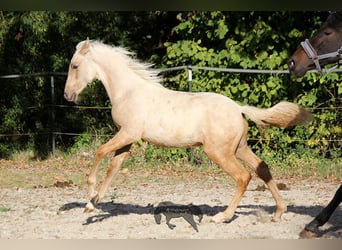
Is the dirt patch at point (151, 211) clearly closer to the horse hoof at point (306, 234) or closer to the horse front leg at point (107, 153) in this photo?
the horse hoof at point (306, 234)

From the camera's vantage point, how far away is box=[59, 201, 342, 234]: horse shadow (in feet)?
16.8

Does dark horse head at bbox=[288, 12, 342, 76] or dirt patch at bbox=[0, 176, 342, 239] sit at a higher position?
dark horse head at bbox=[288, 12, 342, 76]

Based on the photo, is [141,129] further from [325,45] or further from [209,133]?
[325,45]

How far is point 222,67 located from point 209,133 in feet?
17.5

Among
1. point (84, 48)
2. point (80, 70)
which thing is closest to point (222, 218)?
point (80, 70)

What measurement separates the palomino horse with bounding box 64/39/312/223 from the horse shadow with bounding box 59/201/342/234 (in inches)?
11.4

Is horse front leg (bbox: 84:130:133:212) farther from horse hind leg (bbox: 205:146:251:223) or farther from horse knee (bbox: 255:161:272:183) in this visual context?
horse knee (bbox: 255:161:272:183)

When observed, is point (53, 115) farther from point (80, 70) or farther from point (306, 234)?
point (306, 234)

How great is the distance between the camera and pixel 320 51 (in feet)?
14.3

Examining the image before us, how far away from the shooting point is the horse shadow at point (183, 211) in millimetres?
5109

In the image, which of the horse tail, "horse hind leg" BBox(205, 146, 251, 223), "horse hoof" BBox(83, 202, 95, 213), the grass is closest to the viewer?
"horse hind leg" BBox(205, 146, 251, 223)

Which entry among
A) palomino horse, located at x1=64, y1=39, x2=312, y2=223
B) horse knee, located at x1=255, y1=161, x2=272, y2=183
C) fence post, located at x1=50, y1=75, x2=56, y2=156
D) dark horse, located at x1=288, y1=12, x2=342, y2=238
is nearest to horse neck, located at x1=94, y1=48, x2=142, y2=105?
palomino horse, located at x1=64, y1=39, x2=312, y2=223

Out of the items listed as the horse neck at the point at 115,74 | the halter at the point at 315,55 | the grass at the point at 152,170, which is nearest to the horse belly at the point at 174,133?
the horse neck at the point at 115,74

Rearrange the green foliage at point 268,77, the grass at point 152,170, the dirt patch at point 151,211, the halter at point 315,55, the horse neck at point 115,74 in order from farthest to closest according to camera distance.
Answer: the green foliage at point 268,77, the grass at point 152,170, the horse neck at point 115,74, the dirt patch at point 151,211, the halter at point 315,55
